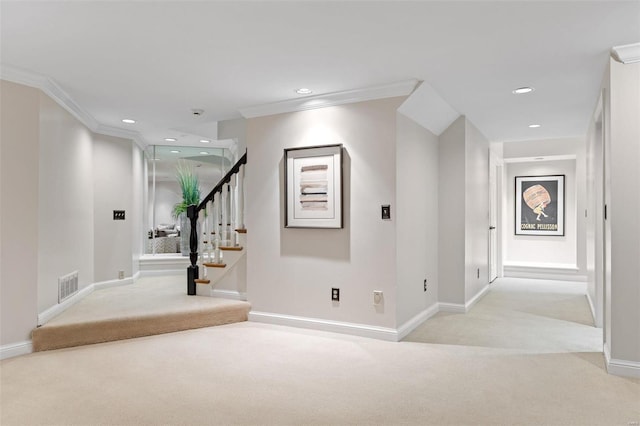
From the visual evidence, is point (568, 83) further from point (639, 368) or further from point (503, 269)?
point (503, 269)

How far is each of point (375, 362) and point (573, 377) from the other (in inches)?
56.3

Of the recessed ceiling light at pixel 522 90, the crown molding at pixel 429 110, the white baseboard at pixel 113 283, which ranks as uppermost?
the recessed ceiling light at pixel 522 90

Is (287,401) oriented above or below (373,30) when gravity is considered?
below

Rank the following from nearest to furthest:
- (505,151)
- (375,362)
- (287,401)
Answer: (287,401) < (375,362) < (505,151)

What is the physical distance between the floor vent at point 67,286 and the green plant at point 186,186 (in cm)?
272

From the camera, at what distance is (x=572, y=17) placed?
2547 millimetres

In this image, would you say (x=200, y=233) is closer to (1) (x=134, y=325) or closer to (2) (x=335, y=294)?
(1) (x=134, y=325)

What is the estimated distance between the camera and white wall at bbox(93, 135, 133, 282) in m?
5.67

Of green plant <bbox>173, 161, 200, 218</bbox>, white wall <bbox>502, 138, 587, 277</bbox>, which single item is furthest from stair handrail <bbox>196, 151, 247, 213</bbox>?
white wall <bbox>502, 138, 587, 277</bbox>

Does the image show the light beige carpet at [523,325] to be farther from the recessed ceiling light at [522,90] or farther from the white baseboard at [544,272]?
the recessed ceiling light at [522,90]

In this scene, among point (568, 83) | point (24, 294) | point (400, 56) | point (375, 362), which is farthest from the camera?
point (568, 83)

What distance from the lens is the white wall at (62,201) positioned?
3859 millimetres

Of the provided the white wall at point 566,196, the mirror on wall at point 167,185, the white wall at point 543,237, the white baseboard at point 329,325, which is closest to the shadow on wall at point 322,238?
the white baseboard at point 329,325

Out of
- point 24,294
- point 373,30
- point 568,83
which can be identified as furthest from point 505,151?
point 24,294
